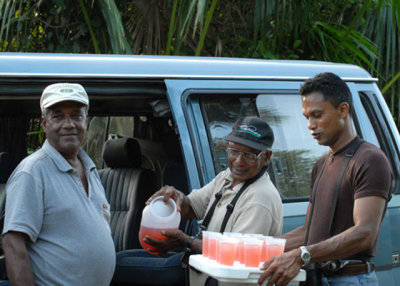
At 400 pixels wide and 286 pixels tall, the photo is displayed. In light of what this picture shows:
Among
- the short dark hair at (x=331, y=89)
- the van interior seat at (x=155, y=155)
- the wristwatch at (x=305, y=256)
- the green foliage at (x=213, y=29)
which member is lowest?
the wristwatch at (x=305, y=256)

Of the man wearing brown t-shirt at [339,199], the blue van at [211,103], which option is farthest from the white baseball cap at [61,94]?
the man wearing brown t-shirt at [339,199]

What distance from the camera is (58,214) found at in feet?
8.35

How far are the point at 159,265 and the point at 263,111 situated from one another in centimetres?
115

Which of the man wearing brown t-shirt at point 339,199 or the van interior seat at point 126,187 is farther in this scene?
the van interior seat at point 126,187

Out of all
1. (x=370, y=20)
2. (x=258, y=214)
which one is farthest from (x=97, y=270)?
(x=370, y=20)

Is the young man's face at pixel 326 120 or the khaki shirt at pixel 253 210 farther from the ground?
the young man's face at pixel 326 120

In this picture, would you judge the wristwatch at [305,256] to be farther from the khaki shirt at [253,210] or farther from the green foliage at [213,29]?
the green foliage at [213,29]

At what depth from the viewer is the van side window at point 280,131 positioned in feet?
11.5

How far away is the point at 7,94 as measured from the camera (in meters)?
3.12

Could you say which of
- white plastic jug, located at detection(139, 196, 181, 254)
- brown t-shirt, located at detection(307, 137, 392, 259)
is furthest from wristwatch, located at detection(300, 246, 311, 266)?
white plastic jug, located at detection(139, 196, 181, 254)

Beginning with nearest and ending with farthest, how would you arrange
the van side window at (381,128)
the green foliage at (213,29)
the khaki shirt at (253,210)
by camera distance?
the khaki shirt at (253,210)
the van side window at (381,128)
the green foliage at (213,29)

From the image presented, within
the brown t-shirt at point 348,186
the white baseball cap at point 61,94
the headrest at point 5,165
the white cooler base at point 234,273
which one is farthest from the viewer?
the headrest at point 5,165

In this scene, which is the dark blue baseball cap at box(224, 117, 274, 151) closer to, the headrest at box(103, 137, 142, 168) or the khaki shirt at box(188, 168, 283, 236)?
the khaki shirt at box(188, 168, 283, 236)

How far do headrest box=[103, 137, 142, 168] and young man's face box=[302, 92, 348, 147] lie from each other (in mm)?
2213
